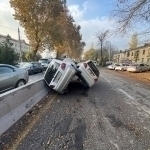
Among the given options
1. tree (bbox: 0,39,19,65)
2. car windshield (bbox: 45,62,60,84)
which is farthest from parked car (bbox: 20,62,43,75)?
car windshield (bbox: 45,62,60,84)

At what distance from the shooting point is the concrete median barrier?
14.6 ft

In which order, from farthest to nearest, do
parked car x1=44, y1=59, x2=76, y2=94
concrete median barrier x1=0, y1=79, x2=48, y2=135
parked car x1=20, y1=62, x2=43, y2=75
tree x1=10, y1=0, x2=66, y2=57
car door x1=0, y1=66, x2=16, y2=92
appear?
tree x1=10, y1=0, x2=66, y2=57, parked car x1=20, y1=62, x2=43, y2=75, parked car x1=44, y1=59, x2=76, y2=94, car door x1=0, y1=66, x2=16, y2=92, concrete median barrier x1=0, y1=79, x2=48, y2=135

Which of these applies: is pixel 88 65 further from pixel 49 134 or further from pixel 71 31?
pixel 71 31

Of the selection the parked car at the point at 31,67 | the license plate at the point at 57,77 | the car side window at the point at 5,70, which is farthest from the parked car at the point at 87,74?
the parked car at the point at 31,67

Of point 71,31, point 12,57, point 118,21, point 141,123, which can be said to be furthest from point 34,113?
point 71,31

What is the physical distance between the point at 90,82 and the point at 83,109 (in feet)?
13.4

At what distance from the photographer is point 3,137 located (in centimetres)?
411

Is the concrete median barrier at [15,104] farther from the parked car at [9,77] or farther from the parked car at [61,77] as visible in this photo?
the parked car at [9,77]

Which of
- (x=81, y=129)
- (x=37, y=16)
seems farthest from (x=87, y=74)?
(x=37, y=16)

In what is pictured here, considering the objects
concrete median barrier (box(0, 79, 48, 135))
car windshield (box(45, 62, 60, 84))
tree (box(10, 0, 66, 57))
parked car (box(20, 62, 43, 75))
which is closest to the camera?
concrete median barrier (box(0, 79, 48, 135))

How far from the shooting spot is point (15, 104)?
17.0ft

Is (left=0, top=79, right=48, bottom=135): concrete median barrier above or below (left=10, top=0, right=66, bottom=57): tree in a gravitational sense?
below

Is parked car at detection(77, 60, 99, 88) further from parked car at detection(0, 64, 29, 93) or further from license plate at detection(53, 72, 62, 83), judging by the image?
parked car at detection(0, 64, 29, 93)

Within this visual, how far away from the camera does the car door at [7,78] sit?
332 inches
